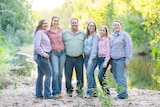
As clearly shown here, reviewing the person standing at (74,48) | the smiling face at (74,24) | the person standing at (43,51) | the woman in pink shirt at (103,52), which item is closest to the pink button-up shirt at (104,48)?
the woman in pink shirt at (103,52)

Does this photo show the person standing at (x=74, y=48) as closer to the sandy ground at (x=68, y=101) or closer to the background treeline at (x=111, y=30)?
the sandy ground at (x=68, y=101)

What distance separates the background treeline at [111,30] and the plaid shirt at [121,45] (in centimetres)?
361

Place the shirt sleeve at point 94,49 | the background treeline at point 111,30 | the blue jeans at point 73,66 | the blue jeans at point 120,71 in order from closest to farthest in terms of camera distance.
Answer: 1. the blue jeans at point 120,71
2. the shirt sleeve at point 94,49
3. the blue jeans at point 73,66
4. the background treeline at point 111,30

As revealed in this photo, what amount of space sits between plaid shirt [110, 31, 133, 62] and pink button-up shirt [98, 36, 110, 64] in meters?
0.08

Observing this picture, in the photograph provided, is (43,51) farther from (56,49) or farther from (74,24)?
(74,24)

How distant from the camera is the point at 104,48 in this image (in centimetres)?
675

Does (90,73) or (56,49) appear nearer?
(56,49)

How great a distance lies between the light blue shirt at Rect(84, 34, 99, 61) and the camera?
266 inches

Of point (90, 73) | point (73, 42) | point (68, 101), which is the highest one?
point (73, 42)

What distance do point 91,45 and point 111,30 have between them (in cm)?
2417

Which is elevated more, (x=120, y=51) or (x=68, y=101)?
(x=120, y=51)

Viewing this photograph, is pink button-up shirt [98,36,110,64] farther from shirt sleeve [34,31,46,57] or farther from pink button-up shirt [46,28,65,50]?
shirt sleeve [34,31,46,57]

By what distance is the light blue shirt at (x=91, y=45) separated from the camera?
6.75 metres

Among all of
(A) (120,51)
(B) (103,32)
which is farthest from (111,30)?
(A) (120,51)
